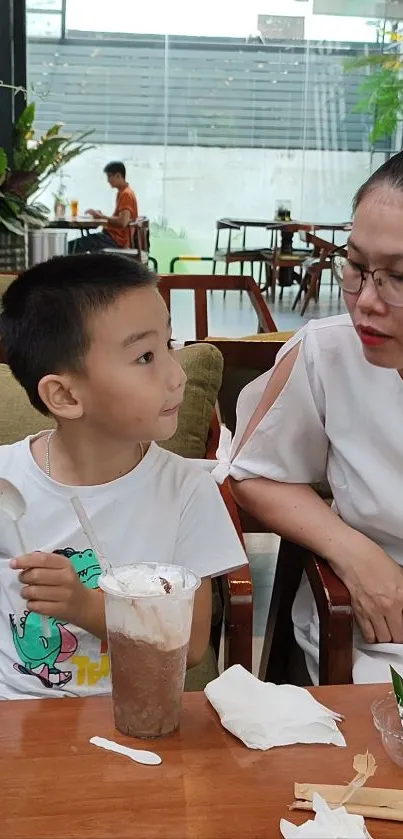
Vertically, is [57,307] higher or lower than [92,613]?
higher

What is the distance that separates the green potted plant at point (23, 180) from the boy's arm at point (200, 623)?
116 inches

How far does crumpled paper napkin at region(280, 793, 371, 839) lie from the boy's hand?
1.20 feet

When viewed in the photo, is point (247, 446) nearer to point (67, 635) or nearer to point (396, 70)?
point (67, 635)

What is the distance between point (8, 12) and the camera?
5.66 meters

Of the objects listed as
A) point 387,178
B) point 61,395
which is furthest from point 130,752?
point 387,178

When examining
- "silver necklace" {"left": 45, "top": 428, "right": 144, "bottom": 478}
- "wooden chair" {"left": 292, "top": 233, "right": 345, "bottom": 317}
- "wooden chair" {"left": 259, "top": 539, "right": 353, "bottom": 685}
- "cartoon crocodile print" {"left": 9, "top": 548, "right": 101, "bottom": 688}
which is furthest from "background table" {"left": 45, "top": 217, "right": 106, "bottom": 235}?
"cartoon crocodile print" {"left": 9, "top": 548, "right": 101, "bottom": 688}

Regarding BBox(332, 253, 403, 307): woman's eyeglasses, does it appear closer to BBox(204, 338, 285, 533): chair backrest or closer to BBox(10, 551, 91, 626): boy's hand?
BBox(10, 551, 91, 626): boy's hand

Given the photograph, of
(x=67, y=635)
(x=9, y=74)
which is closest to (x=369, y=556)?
(x=67, y=635)

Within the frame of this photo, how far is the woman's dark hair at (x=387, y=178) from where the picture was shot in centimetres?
127

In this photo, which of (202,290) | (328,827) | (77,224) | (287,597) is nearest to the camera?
(328,827)

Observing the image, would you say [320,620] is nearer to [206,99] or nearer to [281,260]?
[206,99]

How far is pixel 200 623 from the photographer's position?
3.98 feet

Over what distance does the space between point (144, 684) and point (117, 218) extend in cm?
655

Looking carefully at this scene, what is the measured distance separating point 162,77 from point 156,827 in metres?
7.28
